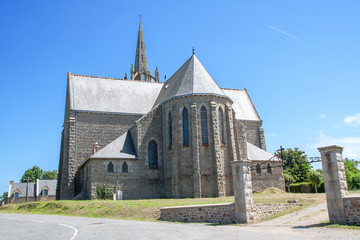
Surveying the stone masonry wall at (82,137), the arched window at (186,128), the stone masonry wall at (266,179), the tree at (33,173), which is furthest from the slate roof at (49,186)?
the stone masonry wall at (266,179)

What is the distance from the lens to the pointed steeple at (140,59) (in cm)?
5593

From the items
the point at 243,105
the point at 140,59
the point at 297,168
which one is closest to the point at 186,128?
the point at 243,105

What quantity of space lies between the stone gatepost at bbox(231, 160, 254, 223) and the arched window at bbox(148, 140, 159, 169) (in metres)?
16.1

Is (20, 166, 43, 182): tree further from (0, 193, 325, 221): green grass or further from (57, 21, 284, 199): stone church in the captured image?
(0, 193, 325, 221): green grass

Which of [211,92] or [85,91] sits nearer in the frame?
[211,92]

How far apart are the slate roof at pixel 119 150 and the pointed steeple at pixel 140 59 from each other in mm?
26874

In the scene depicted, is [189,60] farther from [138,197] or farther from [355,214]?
[355,214]

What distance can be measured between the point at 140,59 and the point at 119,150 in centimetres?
3197

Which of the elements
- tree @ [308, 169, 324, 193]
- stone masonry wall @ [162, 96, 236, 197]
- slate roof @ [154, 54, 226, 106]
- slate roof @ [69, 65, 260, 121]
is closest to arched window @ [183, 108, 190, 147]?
stone masonry wall @ [162, 96, 236, 197]

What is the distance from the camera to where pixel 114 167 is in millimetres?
27797

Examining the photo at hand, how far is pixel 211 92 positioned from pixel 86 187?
14384 millimetres

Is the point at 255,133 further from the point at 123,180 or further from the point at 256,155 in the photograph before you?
the point at 123,180

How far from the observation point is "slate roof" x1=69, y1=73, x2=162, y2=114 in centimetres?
3394

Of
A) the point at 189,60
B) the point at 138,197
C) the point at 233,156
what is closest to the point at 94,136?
the point at 138,197
